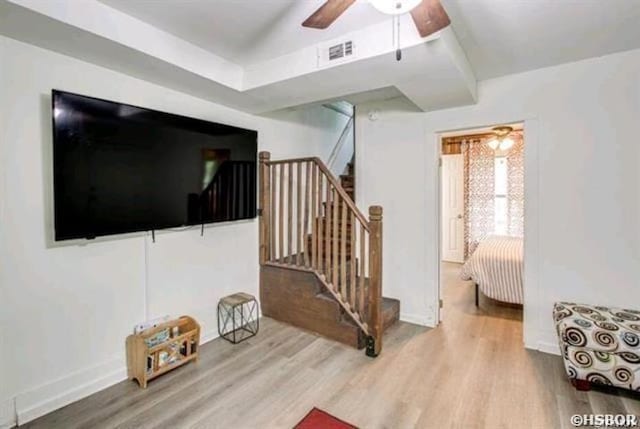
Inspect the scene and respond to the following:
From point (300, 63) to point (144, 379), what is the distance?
256 cm

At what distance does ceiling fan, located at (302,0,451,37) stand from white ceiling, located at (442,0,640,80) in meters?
0.39

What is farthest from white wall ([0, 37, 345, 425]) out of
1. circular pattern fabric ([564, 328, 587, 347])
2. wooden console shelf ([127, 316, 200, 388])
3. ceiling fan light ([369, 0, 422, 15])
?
circular pattern fabric ([564, 328, 587, 347])

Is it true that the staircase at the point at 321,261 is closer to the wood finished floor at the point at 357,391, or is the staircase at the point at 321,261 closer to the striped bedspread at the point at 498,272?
the wood finished floor at the point at 357,391

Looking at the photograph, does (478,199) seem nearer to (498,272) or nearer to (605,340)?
(498,272)

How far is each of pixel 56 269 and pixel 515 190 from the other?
20.8 feet

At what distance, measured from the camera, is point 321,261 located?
315 cm

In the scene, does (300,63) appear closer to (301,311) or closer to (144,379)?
(301,311)

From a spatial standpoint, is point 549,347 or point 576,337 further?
point 549,347

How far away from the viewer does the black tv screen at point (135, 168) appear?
201cm

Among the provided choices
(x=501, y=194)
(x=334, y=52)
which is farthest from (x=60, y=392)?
(x=501, y=194)

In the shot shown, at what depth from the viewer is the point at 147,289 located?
8.66 feet

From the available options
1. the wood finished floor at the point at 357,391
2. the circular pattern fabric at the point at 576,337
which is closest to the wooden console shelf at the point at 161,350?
the wood finished floor at the point at 357,391

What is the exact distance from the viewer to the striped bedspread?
365 cm

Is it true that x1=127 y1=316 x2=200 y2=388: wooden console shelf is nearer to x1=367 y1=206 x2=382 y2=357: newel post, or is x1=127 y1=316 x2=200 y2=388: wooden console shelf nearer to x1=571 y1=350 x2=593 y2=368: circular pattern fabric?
x1=367 y1=206 x2=382 y2=357: newel post
